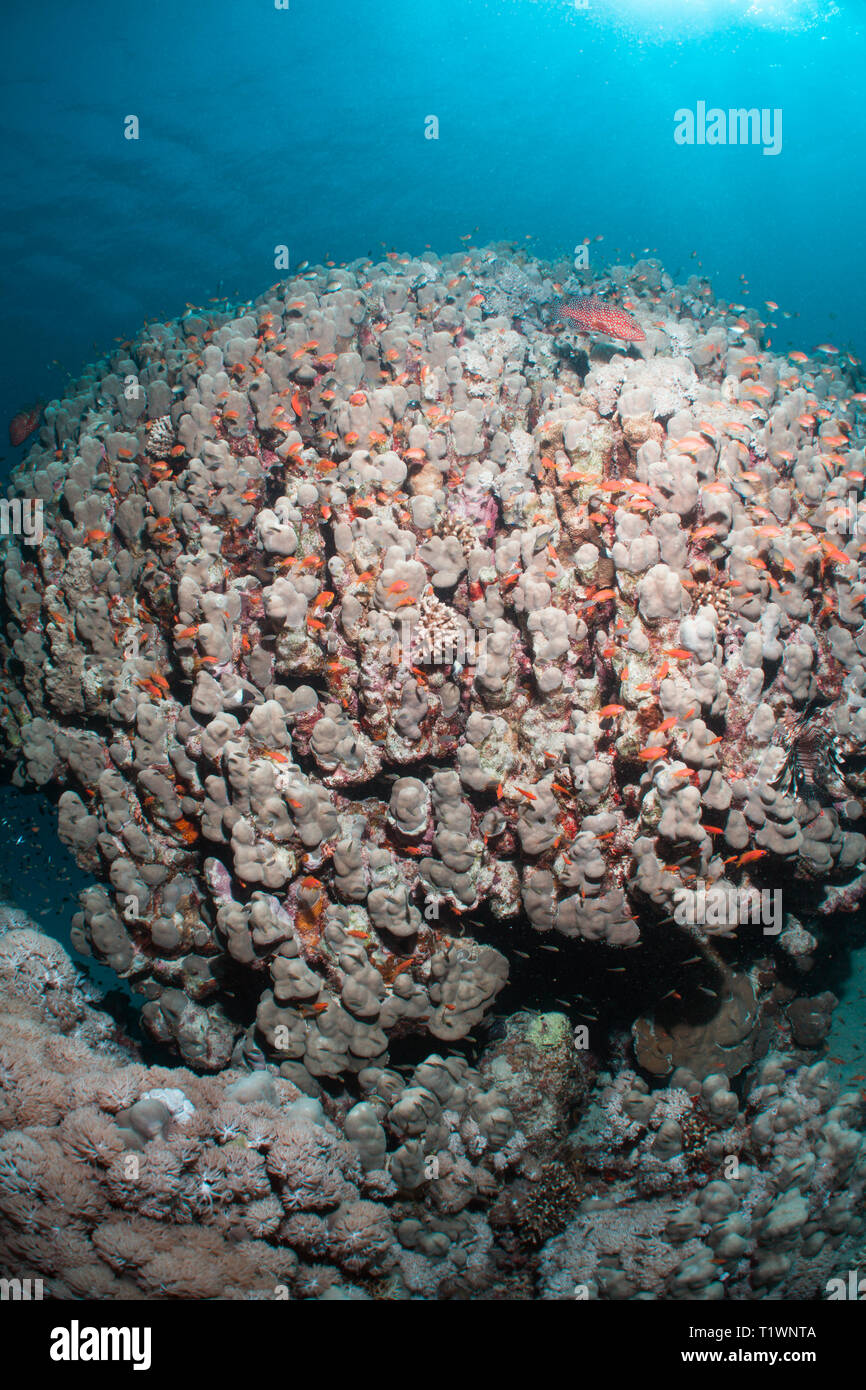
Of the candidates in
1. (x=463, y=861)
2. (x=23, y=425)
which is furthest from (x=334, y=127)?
(x=463, y=861)

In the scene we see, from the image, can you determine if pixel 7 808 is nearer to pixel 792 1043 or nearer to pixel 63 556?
pixel 63 556

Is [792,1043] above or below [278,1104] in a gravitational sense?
below

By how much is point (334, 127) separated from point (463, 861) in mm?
58072

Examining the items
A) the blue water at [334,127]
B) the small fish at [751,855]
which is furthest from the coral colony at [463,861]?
the blue water at [334,127]

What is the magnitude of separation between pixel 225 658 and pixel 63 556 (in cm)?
312

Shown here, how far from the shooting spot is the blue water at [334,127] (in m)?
32.9

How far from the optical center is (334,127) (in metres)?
44.1

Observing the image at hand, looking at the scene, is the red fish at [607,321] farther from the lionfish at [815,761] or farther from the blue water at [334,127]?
the blue water at [334,127]

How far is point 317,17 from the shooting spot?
3784 centimetres

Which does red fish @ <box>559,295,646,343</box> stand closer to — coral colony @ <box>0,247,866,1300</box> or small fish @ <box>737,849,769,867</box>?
coral colony @ <box>0,247,866,1300</box>

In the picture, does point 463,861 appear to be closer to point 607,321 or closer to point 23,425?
point 607,321

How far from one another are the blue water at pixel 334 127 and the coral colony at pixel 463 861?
13.7m
